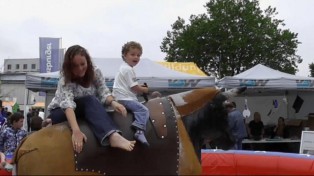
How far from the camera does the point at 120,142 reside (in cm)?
397

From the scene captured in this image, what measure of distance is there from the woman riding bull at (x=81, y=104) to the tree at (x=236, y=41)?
1394 inches

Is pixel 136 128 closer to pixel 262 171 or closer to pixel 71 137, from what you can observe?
pixel 71 137

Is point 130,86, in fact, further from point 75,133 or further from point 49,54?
point 49,54

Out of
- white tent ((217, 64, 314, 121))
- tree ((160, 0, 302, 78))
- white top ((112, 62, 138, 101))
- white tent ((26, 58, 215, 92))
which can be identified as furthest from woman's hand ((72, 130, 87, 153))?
tree ((160, 0, 302, 78))

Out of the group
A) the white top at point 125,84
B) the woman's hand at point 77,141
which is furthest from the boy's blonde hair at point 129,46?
the woman's hand at point 77,141

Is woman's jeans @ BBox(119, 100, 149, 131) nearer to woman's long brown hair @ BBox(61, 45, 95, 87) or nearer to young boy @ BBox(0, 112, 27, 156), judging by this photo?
woman's long brown hair @ BBox(61, 45, 95, 87)

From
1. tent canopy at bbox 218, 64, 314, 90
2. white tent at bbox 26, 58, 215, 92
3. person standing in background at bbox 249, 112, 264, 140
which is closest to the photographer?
white tent at bbox 26, 58, 215, 92

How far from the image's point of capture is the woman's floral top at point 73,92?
4117mm

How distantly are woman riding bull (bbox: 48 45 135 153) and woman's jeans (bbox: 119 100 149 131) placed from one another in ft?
0.37

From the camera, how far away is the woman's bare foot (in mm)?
3954

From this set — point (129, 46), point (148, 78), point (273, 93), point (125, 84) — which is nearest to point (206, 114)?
point (125, 84)

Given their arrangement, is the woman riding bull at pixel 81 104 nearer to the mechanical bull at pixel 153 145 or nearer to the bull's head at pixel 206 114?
the mechanical bull at pixel 153 145

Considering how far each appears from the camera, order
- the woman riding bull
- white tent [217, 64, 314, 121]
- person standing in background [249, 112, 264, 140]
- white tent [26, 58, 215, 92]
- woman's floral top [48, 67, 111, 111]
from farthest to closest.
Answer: person standing in background [249, 112, 264, 140], white tent [217, 64, 314, 121], white tent [26, 58, 215, 92], woman's floral top [48, 67, 111, 111], the woman riding bull

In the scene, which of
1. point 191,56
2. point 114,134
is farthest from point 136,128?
point 191,56
